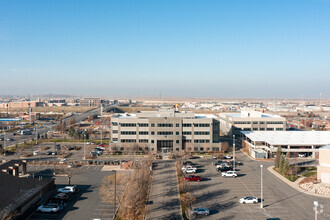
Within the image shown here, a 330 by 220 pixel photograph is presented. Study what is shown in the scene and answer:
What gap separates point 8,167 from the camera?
31.4 meters

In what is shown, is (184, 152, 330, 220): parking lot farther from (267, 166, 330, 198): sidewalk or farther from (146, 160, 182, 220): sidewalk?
(146, 160, 182, 220): sidewalk

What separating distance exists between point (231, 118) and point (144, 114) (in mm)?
25478

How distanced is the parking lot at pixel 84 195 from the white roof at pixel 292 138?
30.6m

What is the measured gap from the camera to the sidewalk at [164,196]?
911 inches

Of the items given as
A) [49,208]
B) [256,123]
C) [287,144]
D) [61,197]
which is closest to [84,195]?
[61,197]

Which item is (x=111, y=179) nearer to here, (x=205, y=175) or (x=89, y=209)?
(x=89, y=209)

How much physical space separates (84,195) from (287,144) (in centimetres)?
3654

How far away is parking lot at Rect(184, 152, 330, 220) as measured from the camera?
23.5m

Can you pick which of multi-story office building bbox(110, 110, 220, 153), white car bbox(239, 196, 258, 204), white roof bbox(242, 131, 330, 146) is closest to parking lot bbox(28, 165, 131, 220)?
multi-story office building bbox(110, 110, 220, 153)

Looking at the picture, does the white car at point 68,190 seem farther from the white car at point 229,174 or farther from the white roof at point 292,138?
the white roof at point 292,138

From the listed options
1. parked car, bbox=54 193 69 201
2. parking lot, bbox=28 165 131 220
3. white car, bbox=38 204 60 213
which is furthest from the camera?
parked car, bbox=54 193 69 201

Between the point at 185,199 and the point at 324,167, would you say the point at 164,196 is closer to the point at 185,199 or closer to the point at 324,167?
the point at 185,199

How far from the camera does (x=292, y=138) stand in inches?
2031

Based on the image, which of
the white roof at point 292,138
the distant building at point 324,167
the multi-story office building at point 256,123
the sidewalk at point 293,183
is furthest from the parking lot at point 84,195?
the multi-story office building at point 256,123
